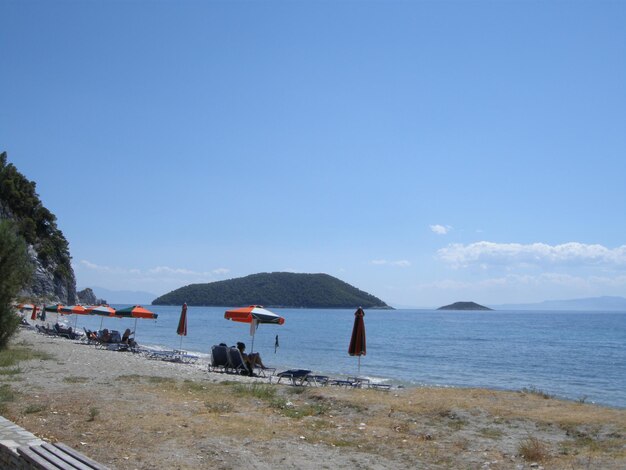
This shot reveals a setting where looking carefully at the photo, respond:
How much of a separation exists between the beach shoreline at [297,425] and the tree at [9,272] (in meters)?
3.95

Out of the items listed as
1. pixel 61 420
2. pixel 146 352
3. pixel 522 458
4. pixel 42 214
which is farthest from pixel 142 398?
pixel 42 214

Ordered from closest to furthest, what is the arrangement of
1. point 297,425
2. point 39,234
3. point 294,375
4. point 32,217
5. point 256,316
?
point 297,425
point 294,375
point 256,316
point 32,217
point 39,234

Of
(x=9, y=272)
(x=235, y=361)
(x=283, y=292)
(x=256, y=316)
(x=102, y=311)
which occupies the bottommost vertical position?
(x=235, y=361)

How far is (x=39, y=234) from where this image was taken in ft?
289

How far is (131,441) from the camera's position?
298 inches

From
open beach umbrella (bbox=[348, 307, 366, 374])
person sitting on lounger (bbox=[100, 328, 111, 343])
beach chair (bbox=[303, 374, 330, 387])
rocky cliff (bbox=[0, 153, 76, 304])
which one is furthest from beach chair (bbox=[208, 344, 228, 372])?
rocky cliff (bbox=[0, 153, 76, 304])

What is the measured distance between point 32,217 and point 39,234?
5563 millimetres

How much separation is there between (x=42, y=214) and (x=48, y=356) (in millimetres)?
76354

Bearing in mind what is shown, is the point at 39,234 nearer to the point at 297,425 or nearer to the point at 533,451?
the point at 297,425

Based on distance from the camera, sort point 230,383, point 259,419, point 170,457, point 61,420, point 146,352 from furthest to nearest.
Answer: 1. point 146,352
2. point 230,383
3. point 259,419
4. point 61,420
5. point 170,457

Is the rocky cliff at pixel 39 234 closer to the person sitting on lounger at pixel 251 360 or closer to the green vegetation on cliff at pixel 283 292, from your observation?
the person sitting on lounger at pixel 251 360

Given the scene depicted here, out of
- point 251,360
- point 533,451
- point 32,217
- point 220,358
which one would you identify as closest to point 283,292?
point 32,217

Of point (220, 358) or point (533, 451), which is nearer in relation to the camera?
point (533, 451)

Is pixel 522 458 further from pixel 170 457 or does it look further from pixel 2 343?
Answer: pixel 2 343
